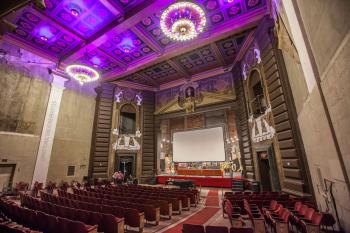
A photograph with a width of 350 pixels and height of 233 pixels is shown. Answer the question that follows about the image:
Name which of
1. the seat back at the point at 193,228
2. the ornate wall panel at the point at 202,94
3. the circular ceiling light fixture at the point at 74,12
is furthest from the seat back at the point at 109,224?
the ornate wall panel at the point at 202,94

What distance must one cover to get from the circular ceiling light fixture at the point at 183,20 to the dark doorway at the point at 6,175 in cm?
1201

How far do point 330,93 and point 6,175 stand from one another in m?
15.2

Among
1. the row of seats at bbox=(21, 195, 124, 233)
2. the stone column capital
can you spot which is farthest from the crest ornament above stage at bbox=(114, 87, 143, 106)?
the row of seats at bbox=(21, 195, 124, 233)

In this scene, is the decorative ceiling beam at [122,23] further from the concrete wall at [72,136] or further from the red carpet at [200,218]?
the red carpet at [200,218]

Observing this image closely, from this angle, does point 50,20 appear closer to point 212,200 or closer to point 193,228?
point 193,228

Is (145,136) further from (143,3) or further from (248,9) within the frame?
(248,9)

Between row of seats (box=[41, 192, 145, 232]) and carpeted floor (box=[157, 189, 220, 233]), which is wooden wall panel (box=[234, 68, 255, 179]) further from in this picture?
row of seats (box=[41, 192, 145, 232])

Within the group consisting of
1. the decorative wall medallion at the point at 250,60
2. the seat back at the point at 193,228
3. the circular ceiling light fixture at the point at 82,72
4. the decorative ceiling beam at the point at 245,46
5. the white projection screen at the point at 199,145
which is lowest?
the seat back at the point at 193,228

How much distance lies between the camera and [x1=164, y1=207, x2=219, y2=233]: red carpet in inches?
180

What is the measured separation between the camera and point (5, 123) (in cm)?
1026

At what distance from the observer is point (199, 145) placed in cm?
1555

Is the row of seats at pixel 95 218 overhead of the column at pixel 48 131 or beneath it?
beneath

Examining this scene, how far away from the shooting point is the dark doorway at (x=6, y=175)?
9914mm

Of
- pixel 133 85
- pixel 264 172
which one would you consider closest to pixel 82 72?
pixel 133 85
